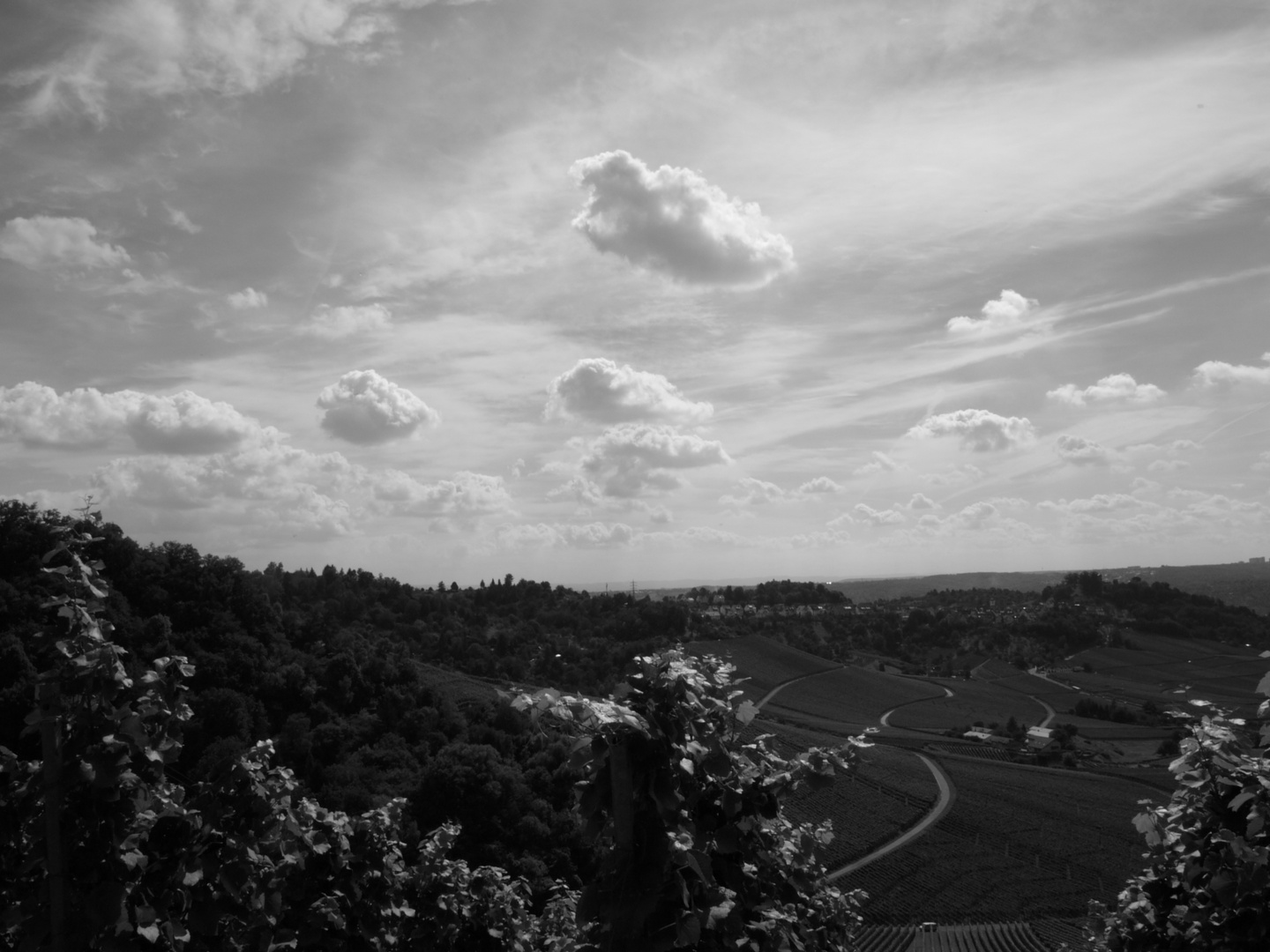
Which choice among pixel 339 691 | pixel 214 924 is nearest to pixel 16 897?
pixel 214 924

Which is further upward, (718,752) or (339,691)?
(718,752)

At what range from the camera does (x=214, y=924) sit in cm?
427

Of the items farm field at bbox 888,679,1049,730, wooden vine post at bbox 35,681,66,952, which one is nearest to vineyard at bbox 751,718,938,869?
farm field at bbox 888,679,1049,730

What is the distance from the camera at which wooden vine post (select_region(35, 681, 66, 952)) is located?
3.83 meters

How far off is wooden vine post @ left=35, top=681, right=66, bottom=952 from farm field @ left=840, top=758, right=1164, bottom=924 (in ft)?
102

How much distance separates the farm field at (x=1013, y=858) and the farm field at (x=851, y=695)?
694 inches

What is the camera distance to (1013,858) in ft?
115

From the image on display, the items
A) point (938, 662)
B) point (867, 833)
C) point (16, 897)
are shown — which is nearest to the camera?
point (16, 897)

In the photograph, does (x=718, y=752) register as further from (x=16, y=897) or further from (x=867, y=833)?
(x=867, y=833)

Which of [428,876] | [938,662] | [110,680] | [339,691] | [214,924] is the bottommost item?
[938,662]

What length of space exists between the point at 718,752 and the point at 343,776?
31.1 metres

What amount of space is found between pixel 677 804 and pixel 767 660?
74083mm

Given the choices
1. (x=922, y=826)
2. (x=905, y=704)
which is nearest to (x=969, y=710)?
(x=905, y=704)

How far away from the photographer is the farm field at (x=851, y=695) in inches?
2419
